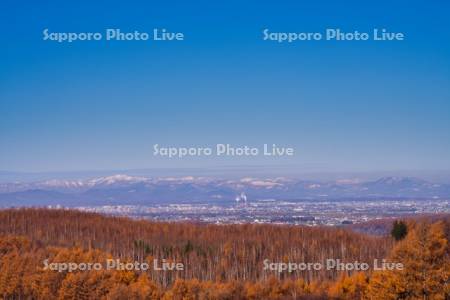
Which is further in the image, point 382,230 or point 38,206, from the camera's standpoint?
point 38,206

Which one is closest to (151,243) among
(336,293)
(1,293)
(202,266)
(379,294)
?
(202,266)

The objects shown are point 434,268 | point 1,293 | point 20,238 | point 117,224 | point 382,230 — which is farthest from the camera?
point 117,224

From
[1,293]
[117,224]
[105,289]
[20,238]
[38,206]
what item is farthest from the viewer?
[38,206]

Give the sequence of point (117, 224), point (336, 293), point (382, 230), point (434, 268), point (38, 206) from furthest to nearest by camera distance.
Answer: point (38, 206) < point (117, 224) < point (382, 230) < point (336, 293) < point (434, 268)

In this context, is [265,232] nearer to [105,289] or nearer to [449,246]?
[105,289]

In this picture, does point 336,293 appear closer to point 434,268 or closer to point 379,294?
A: point 379,294

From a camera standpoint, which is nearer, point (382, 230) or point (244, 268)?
point (244, 268)

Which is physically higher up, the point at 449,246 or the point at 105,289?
the point at 449,246

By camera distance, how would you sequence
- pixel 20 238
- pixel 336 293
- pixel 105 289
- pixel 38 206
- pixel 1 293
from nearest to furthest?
1. pixel 336 293
2. pixel 105 289
3. pixel 1 293
4. pixel 20 238
5. pixel 38 206

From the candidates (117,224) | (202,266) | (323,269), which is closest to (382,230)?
(323,269)
